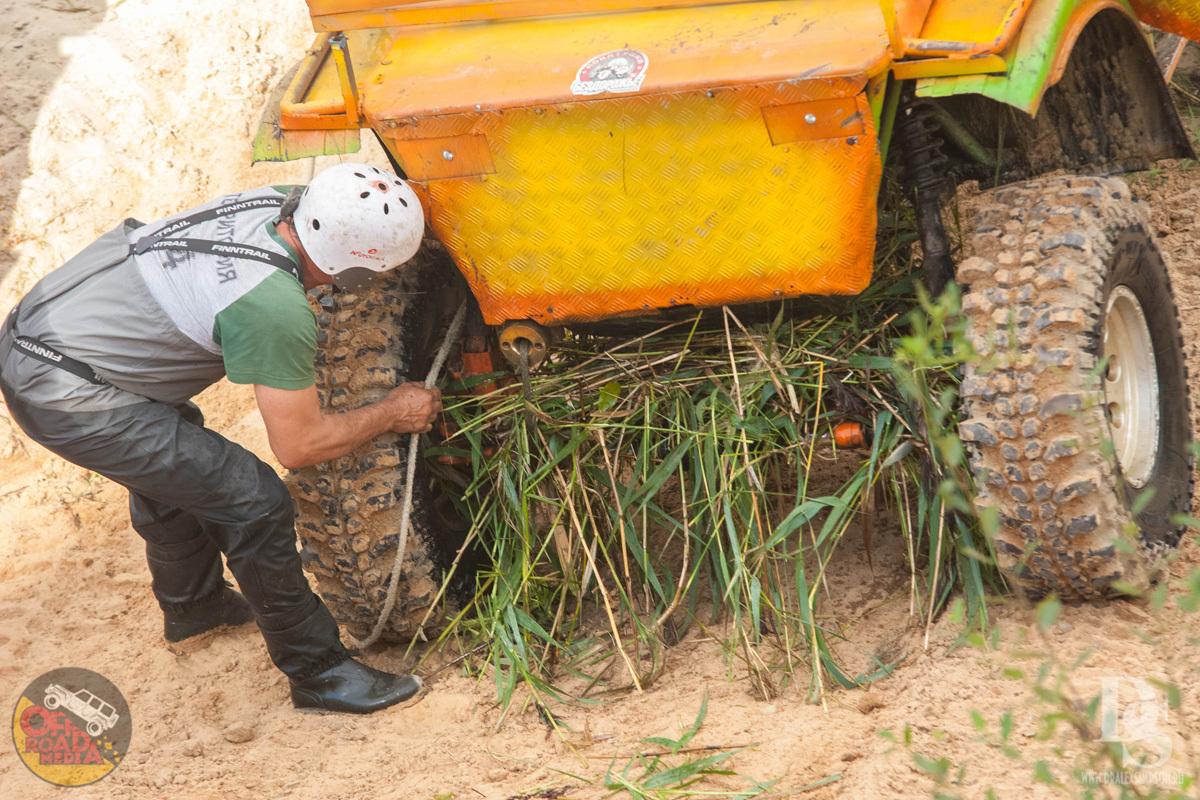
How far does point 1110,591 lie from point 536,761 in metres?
1.41

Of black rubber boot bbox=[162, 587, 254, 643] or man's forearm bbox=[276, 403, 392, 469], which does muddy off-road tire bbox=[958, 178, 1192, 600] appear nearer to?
man's forearm bbox=[276, 403, 392, 469]

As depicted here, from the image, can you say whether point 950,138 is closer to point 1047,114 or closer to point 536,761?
point 1047,114

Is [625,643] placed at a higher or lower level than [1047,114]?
lower

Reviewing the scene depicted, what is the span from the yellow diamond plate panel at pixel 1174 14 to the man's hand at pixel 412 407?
2378 millimetres

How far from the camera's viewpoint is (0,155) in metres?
5.03

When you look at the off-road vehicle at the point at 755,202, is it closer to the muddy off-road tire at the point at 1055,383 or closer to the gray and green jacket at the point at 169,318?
the muddy off-road tire at the point at 1055,383

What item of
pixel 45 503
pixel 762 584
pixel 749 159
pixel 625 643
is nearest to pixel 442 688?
pixel 625 643

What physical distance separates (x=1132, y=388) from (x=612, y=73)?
5.38 feet

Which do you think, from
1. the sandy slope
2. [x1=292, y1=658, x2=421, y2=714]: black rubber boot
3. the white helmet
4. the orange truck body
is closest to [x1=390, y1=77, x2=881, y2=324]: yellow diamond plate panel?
the orange truck body

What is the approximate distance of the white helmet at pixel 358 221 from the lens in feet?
8.17

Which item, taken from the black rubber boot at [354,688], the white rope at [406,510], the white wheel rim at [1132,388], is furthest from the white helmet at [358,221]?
the white wheel rim at [1132,388]

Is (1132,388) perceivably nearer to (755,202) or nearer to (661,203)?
(755,202)

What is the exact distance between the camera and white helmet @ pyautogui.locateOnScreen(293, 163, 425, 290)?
2.49 metres

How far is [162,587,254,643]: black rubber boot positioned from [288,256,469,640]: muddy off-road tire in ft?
1.98
